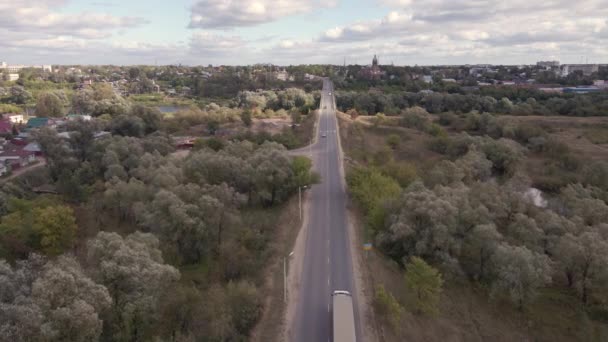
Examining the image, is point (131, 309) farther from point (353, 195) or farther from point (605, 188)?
point (605, 188)

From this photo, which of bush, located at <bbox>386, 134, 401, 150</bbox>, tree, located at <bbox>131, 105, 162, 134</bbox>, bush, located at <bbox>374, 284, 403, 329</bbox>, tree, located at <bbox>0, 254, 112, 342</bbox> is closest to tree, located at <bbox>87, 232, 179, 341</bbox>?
tree, located at <bbox>0, 254, 112, 342</bbox>

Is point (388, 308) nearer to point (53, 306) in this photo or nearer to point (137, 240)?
point (137, 240)

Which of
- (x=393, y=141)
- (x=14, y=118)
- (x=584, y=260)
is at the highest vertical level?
(x=14, y=118)

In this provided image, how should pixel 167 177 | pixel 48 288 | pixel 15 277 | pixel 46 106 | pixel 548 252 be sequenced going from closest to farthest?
pixel 48 288
pixel 15 277
pixel 548 252
pixel 167 177
pixel 46 106

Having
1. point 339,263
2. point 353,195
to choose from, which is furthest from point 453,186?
point 339,263

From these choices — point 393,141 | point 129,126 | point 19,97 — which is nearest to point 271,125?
point 393,141

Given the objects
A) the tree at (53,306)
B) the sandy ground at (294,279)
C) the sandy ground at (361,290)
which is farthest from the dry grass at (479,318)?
the tree at (53,306)

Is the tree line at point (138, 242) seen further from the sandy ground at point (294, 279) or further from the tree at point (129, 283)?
the sandy ground at point (294, 279)
